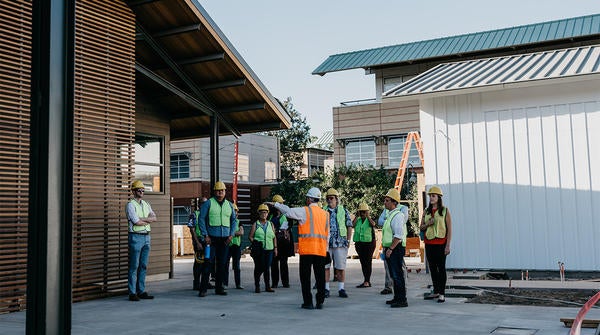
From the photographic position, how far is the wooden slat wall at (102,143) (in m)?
10.7

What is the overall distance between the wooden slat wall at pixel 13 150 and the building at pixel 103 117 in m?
0.02

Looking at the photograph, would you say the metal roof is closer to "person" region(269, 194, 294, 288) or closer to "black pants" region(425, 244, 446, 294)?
"person" region(269, 194, 294, 288)

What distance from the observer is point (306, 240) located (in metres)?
9.48

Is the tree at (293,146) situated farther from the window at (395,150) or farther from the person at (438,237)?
the person at (438,237)

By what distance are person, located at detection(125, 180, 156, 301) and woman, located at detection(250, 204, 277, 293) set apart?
1.96 meters

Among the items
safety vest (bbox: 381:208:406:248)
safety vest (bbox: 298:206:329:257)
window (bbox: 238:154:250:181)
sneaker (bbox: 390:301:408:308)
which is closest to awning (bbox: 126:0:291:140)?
safety vest (bbox: 298:206:329:257)

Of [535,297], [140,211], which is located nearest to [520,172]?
[535,297]

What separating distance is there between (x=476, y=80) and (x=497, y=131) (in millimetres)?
1181

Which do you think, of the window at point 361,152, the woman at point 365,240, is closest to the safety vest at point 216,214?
the woman at point 365,240

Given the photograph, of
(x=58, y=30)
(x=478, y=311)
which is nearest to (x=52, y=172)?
(x=58, y=30)

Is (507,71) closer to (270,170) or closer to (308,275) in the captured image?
(308,275)

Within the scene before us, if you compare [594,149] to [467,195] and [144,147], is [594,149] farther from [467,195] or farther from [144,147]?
[144,147]

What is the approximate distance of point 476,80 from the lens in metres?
13.4

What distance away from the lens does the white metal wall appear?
12555 mm
